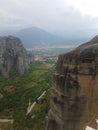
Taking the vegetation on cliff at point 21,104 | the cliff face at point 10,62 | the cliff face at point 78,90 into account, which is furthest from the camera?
A: the cliff face at point 10,62

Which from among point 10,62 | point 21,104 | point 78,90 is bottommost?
point 21,104

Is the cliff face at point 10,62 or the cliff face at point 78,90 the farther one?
the cliff face at point 10,62

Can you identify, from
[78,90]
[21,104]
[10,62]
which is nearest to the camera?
[78,90]

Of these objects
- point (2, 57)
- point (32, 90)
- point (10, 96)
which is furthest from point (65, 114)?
point (2, 57)

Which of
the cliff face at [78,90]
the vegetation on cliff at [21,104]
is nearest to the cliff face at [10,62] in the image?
the vegetation on cliff at [21,104]

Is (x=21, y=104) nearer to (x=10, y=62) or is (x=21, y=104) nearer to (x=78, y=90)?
(x=78, y=90)

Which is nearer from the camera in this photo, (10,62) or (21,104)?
(21,104)

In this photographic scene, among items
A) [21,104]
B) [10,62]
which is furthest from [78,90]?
[10,62]

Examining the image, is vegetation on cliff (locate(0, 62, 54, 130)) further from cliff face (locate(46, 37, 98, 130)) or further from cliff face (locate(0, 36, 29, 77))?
cliff face (locate(46, 37, 98, 130))

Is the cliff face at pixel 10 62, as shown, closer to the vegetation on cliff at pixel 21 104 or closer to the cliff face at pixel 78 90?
the vegetation on cliff at pixel 21 104

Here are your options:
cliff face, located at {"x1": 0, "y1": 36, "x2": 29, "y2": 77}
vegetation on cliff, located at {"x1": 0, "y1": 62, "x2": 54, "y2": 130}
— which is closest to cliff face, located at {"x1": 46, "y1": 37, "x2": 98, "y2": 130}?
vegetation on cliff, located at {"x1": 0, "y1": 62, "x2": 54, "y2": 130}
